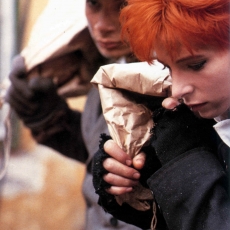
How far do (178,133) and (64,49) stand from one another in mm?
448

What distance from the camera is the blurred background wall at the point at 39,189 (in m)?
1.60

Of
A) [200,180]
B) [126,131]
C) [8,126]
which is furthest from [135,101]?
[8,126]

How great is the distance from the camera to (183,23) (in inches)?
23.8

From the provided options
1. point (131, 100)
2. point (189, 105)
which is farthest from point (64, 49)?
point (189, 105)

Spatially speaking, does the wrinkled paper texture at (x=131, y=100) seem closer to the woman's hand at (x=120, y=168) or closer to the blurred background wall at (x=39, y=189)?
the woman's hand at (x=120, y=168)

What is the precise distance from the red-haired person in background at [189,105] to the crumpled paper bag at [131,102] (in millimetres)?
23

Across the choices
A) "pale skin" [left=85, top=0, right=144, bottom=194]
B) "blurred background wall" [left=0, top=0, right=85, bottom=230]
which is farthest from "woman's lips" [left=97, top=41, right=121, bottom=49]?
"blurred background wall" [left=0, top=0, right=85, bottom=230]

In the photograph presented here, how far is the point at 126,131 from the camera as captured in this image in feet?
2.31

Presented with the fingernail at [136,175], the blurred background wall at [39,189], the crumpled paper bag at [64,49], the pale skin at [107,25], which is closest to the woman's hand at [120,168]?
the fingernail at [136,175]

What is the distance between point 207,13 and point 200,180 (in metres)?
0.19

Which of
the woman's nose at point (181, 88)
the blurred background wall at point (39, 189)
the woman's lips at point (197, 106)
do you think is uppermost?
the woman's nose at point (181, 88)

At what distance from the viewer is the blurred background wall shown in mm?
1596

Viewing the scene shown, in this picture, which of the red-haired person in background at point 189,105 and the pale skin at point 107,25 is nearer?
the red-haired person in background at point 189,105

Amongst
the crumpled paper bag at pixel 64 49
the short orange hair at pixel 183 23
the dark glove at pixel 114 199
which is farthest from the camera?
the crumpled paper bag at pixel 64 49
